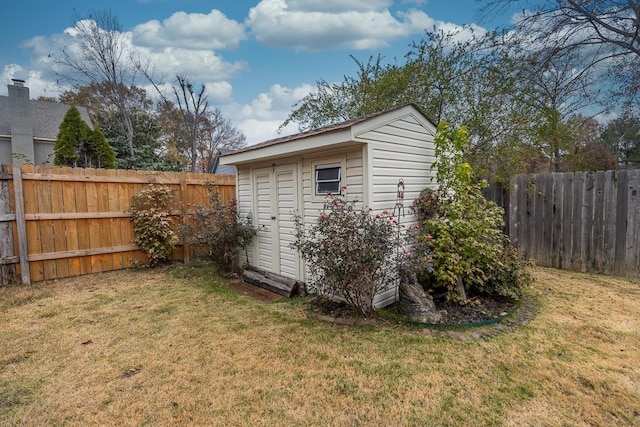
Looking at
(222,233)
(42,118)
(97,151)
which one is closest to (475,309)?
(222,233)

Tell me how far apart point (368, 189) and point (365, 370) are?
1.95m

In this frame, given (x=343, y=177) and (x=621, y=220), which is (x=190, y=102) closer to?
(x=343, y=177)

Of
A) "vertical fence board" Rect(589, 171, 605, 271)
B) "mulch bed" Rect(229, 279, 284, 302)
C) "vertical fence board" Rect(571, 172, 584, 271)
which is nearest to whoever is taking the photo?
"mulch bed" Rect(229, 279, 284, 302)

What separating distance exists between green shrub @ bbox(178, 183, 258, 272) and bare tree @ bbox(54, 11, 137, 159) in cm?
1170

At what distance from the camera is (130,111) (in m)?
16.6

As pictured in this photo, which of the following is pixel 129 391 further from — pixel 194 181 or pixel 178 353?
pixel 194 181

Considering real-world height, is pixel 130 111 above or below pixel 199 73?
below

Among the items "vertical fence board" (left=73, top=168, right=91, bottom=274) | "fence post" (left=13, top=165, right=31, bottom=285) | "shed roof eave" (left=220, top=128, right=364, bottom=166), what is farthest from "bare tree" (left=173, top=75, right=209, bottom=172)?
"shed roof eave" (left=220, top=128, right=364, bottom=166)

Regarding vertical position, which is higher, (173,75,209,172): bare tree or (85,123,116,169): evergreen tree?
(173,75,209,172): bare tree

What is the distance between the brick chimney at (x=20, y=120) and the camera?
43.1ft

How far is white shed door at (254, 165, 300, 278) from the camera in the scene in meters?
4.71

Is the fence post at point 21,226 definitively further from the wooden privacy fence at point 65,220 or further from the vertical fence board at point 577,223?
the vertical fence board at point 577,223

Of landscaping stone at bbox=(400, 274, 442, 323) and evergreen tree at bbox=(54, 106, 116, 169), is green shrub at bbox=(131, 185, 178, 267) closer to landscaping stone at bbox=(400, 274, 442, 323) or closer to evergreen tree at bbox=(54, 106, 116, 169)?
evergreen tree at bbox=(54, 106, 116, 169)

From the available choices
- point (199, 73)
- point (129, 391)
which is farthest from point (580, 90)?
point (199, 73)
